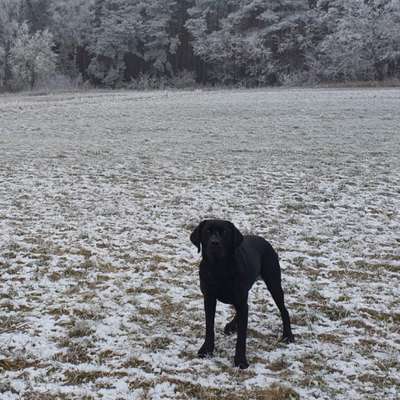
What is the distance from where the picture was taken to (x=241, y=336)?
4039mm

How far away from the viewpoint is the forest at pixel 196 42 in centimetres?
4625

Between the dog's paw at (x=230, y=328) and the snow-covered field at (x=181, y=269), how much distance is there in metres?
0.14

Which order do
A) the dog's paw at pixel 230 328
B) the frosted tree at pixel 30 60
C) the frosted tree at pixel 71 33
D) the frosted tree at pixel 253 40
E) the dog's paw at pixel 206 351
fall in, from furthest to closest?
1. the frosted tree at pixel 71 33
2. the frosted tree at pixel 253 40
3. the frosted tree at pixel 30 60
4. the dog's paw at pixel 230 328
5. the dog's paw at pixel 206 351

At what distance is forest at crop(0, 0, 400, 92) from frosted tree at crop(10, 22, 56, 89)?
0.09 meters

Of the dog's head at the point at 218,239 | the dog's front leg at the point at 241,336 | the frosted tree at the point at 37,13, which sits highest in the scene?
the frosted tree at the point at 37,13

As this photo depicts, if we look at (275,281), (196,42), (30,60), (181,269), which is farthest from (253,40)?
(275,281)

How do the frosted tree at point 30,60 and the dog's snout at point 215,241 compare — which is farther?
the frosted tree at point 30,60

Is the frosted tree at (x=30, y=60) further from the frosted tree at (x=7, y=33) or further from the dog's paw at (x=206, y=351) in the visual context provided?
the dog's paw at (x=206, y=351)

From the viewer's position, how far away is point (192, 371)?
3.99m

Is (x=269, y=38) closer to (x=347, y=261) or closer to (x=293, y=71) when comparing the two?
(x=293, y=71)

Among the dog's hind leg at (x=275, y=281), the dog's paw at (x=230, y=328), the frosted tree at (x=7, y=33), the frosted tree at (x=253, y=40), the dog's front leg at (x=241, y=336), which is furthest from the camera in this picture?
the frosted tree at (x=253, y=40)

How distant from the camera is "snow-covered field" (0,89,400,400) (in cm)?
392

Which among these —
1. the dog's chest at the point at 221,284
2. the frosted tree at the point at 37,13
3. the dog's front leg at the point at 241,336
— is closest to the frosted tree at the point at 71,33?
the frosted tree at the point at 37,13

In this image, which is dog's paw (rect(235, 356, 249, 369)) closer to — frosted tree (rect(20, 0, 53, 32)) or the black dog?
the black dog
